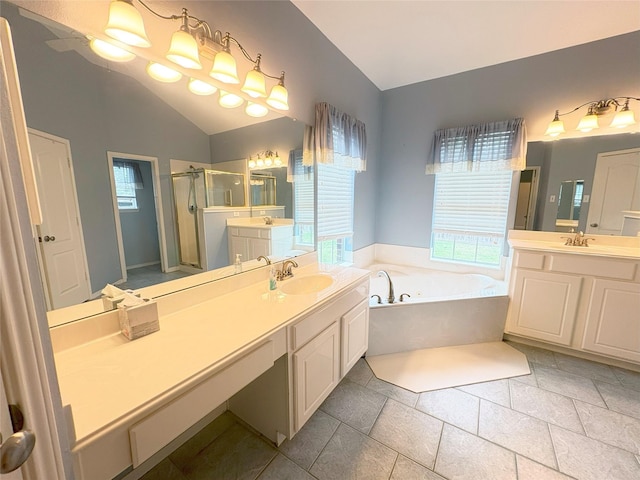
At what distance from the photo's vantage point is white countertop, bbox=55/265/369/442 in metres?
0.69

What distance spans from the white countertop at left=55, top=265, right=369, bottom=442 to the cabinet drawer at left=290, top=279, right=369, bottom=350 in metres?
0.06

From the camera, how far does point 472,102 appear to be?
2.74 metres

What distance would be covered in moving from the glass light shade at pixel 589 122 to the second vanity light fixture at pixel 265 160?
2599 mm

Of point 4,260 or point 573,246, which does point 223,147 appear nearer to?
point 4,260

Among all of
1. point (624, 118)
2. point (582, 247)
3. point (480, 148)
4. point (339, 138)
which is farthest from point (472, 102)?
point (582, 247)

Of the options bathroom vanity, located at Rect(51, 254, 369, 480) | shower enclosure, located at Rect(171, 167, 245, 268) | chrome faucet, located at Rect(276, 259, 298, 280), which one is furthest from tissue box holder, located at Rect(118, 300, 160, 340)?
chrome faucet, located at Rect(276, 259, 298, 280)

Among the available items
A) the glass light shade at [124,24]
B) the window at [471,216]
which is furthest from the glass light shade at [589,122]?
the glass light shade at [124,24]

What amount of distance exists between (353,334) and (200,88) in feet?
5.60

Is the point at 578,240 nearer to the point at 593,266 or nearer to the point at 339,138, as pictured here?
the point at 593,266

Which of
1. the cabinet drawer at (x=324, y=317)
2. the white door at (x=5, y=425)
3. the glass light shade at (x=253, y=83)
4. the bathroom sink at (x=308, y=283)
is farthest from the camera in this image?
the bathroom sink at (x=308, y=283)

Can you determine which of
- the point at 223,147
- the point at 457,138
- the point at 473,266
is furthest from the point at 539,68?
the point at 223,147

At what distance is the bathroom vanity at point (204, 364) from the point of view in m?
0.68

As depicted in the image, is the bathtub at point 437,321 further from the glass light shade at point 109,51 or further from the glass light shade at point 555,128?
the glass light shade at point 109,51

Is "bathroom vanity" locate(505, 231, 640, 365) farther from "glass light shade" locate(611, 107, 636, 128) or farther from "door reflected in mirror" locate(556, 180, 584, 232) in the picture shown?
"glass light shade" locate(611, 107, 636, 128)
